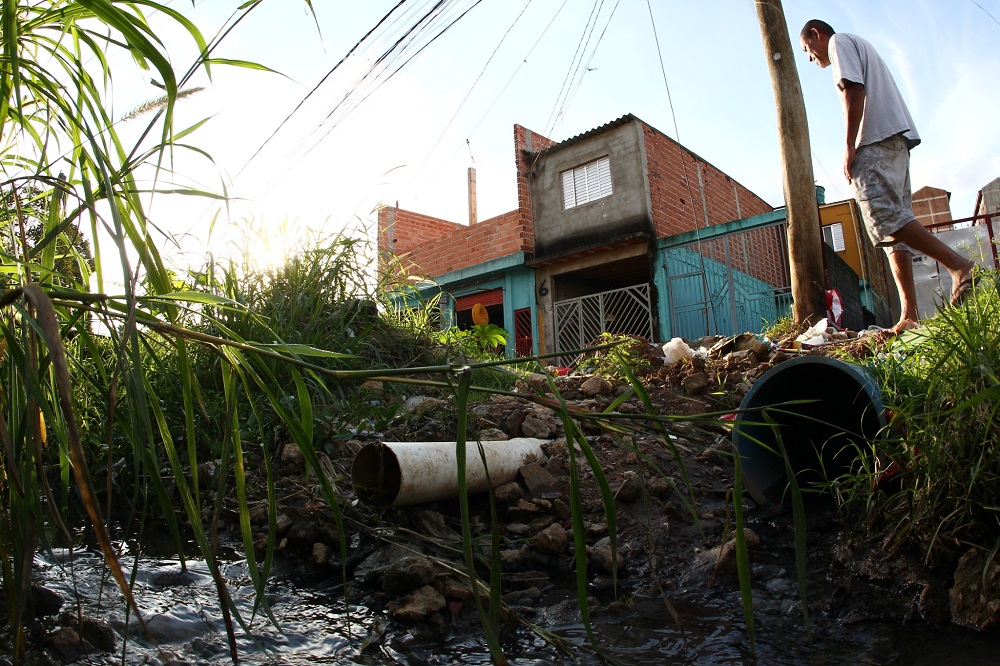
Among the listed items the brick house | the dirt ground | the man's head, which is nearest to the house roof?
the brick house

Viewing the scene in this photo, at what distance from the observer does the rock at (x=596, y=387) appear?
3906mm

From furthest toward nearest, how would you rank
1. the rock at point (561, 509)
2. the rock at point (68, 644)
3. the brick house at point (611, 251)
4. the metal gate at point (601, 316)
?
1. the metal gate at point (601, 316)
2. the brick house at point (611, 251)
3. the rock at point (561, 509)
4. the rock at point (68, 644)

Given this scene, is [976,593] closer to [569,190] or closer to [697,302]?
[697,302]

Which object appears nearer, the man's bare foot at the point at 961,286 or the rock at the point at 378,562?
the rock at the point at 378,562

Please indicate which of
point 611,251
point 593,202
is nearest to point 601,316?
point 611,251

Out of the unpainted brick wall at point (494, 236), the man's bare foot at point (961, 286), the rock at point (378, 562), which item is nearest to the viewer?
the rock at point (378, 562)

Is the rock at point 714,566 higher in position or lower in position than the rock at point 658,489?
lower

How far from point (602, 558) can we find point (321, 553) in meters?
0.92

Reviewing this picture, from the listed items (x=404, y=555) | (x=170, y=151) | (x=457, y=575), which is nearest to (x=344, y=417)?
(x=404, y=555)

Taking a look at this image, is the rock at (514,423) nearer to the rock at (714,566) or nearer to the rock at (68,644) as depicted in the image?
the rock at (714,566)

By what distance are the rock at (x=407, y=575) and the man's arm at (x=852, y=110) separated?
317 cm

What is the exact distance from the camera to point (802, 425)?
9.37 ft

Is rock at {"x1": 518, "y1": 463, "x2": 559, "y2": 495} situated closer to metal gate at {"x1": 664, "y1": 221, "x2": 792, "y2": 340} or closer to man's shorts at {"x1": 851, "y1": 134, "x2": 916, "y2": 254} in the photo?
man's shorts at {"x1": 851, "y1": 134, "x2": 916, "y2": 254}

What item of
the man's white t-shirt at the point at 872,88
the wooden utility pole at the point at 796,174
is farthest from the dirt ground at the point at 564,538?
the wooden utility pole at the point at 796,174
